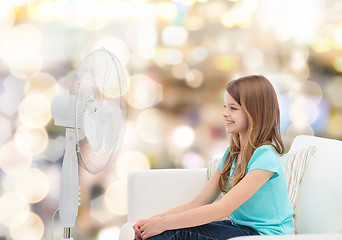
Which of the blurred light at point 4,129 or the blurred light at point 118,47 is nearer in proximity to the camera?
the blurred light at point 4,129

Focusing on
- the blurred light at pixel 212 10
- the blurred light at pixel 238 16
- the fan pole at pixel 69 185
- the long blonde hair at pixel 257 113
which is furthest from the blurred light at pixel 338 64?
the fan pole at pixel 69 185

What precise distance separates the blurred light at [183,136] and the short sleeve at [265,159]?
3.96 feet

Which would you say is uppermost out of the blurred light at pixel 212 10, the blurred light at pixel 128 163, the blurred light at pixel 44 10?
the blurred light at pixel 212 10

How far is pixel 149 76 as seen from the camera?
263cm

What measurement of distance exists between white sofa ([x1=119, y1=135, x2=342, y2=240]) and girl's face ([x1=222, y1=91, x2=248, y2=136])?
0.31 m

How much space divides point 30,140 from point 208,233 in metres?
1.37

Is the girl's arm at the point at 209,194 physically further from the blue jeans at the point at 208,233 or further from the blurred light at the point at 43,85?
the blurred light at the point at 43,85

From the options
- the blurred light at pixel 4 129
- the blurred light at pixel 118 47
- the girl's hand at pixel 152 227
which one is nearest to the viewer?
the girl's hand at pixel 152 227

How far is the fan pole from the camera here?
1618 millimetres

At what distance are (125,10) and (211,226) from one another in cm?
152

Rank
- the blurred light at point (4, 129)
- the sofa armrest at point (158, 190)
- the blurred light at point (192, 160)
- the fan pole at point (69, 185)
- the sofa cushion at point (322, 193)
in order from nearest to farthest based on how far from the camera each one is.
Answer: the sofa cushion at point (322, 193) < the fan pole at point (69, 185) < the sofa armrest at point (158, 190) < the blurred light at point (4, 129) < the blurred light at point (192, 160)

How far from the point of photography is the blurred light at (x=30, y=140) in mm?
2459

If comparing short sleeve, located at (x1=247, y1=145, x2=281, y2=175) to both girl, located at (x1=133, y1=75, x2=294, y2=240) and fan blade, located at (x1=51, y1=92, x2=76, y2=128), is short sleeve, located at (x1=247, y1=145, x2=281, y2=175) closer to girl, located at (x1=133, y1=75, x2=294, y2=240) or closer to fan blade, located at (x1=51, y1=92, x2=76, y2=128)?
girl, located at (x1=133, y1=75, x2=294, y2=240)

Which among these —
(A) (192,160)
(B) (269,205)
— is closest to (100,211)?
(A) (192,160)
